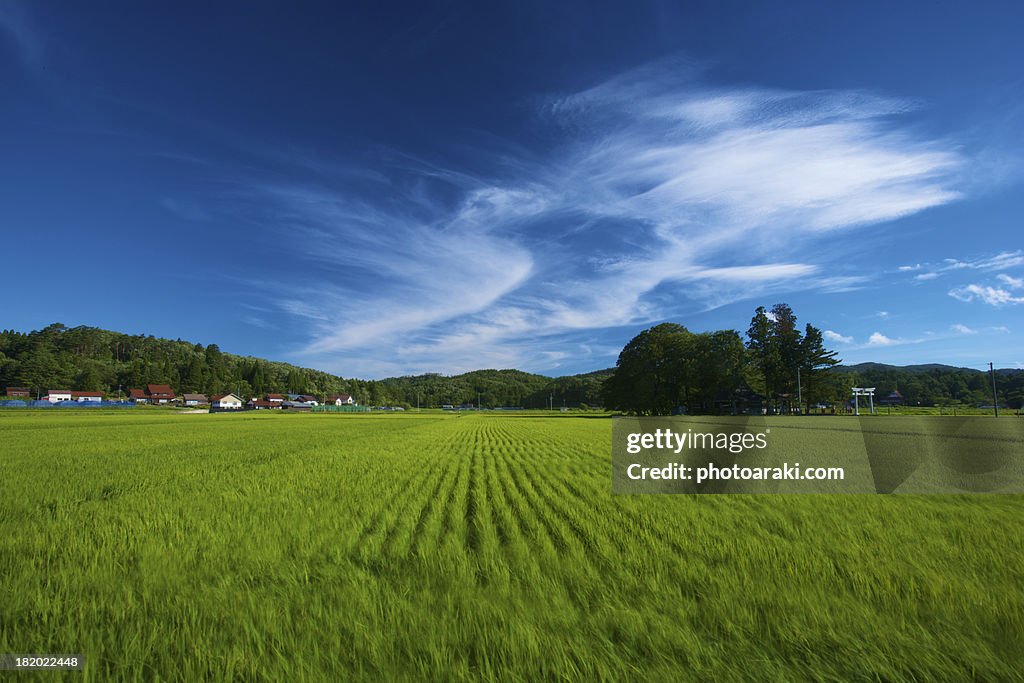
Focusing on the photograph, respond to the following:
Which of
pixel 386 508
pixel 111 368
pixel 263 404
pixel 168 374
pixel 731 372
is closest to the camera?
pixel 386 508

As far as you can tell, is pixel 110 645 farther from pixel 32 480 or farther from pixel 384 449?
pixel 384 449

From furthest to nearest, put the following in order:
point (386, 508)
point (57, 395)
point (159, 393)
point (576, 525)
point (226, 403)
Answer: point (159, 393), point (226, 403), point (57, 395), point (386, 508), point (576, 525)

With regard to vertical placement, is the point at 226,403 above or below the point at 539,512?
below

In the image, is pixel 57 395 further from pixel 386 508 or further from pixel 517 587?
pixel 517 587

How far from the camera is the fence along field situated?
304 cm

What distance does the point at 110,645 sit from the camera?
3.25 m

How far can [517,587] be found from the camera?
431 cm

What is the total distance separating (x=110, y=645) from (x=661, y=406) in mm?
75679

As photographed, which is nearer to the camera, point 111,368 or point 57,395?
point 57,395

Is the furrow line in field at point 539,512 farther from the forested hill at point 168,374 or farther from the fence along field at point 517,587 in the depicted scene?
the forested hill at point 168,374

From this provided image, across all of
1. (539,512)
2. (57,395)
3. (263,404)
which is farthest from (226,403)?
(539,512)

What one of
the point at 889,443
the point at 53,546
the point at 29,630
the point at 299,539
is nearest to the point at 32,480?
the point at 53,546

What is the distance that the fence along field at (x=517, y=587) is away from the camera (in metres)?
3.04

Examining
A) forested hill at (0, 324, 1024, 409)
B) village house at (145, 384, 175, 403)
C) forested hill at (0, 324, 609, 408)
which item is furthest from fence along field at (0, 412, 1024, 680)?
village house at (145, 384, 175, 403)
